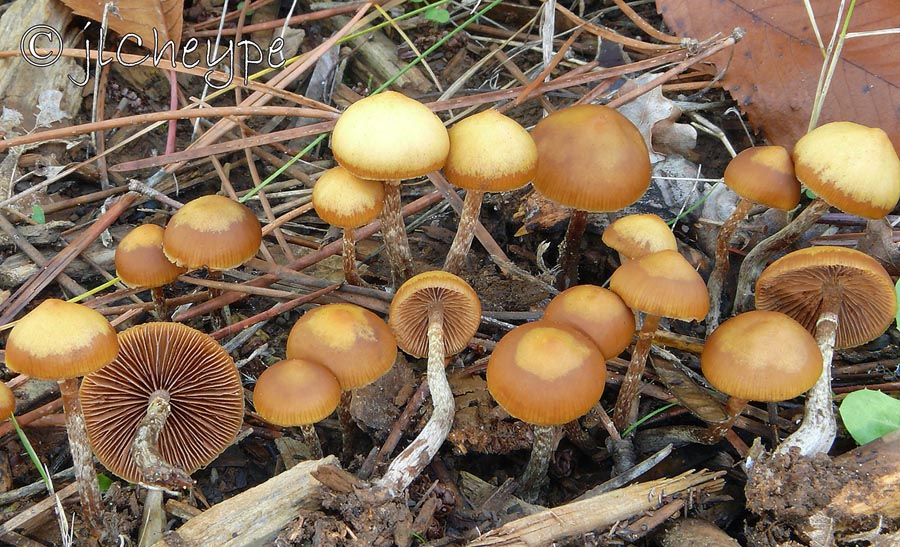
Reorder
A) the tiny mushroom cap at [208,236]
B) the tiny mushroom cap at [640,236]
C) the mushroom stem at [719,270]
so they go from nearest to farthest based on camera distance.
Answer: the tiny mushroom cap at [640,236]
the tiny mushroom cap at [208,236]
the mushroom stem at [719,270]

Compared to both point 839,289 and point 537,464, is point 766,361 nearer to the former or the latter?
point 839,289

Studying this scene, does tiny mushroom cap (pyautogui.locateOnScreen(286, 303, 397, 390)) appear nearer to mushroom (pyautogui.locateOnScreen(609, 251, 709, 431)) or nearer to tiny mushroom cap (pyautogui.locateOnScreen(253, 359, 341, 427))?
tiny mushroom cap (pyautogui.locateOnScreen(253, 359, 341, 427))

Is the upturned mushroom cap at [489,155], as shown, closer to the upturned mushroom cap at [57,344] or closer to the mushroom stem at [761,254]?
the mushroom stem at [761,254]

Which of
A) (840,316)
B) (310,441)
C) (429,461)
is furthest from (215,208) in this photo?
(840,316)

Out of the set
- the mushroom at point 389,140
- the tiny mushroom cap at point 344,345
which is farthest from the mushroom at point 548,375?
the mushroom at point 389,140

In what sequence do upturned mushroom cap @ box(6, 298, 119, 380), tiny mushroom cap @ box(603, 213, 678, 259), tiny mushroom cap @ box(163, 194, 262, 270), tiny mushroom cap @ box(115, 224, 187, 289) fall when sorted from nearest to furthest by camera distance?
upturned mushroom cap @ box(6, 298, 119, 380), tiny mushroom cap @ box(603, 213, 678, 259), tiny mushroom cap @ box(163, 194, 262, 270), tiny mushroom cap @ box(115, 224, 187, 289)

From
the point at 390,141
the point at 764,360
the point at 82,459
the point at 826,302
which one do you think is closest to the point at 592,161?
the point at 390,141

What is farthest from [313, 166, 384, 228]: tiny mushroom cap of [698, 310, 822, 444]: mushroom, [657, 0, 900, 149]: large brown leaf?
[657, 0, 900, 149]: large brown leaf
